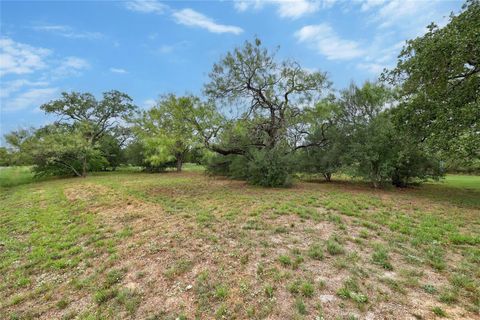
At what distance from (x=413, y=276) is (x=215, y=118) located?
419 inches

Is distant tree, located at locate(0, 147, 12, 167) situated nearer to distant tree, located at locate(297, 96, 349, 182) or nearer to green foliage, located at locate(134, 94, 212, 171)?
green foliage, located at locate(134, 94, 212, 171)

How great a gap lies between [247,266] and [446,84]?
11.3 metres

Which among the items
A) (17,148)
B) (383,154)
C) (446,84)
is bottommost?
(383,154)

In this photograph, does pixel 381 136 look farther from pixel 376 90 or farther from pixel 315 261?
pixel 315 261

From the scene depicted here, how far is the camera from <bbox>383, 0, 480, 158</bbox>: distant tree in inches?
314

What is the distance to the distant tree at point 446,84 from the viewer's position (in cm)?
799

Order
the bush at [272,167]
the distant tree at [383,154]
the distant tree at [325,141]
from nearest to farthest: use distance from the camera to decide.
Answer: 1. the distant tree at [383,154]
2. the bush at [272,167]
3. the distant tree at [325,141]

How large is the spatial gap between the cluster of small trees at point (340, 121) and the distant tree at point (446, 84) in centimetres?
4

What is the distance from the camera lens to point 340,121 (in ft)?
50.1

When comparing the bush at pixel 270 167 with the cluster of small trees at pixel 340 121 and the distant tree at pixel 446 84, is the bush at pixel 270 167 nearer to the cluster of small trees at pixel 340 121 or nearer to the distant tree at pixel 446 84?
the cluster of small trees at pixel 340 121

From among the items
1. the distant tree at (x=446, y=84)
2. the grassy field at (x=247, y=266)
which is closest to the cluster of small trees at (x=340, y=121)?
the distant tree at (x=446, y=84)

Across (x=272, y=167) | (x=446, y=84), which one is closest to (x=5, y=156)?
(x=272, y=167)

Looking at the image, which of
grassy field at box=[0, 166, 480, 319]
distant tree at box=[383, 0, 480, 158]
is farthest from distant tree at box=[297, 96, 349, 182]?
grassy field at box=[0, 166, 480, 319]

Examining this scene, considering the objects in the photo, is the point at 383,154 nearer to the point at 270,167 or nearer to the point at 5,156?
the point at 270,167
